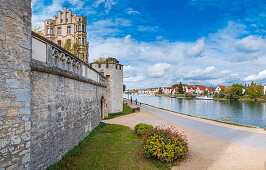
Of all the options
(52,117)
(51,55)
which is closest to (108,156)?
(52,117)

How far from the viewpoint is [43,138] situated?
5.09 m

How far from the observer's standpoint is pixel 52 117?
5617 millimetres

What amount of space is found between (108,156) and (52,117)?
3.14 metres

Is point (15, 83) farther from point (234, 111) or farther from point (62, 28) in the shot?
point (234, 111)

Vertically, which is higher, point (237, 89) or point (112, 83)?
point (112, 83)

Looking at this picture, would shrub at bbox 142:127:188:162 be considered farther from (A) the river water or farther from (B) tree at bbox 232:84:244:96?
(B) tree at bbox 232:84:244:96

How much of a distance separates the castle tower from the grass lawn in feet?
35.4

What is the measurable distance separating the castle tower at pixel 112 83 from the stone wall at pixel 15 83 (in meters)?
15.8

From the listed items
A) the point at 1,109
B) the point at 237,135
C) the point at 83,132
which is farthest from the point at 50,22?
the point at 237,135

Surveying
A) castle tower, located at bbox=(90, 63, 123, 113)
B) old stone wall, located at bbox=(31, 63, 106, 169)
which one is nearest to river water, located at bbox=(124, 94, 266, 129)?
castle tower, located at bbox=(90, 63, 123, 113)

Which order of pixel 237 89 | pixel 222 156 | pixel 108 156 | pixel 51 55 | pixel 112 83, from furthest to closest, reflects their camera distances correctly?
pixel 237 89
pixel 112 83
pixel 222 156
pixel 108 156
pixel 51 55

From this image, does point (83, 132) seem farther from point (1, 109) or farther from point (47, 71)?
point (1, 109)

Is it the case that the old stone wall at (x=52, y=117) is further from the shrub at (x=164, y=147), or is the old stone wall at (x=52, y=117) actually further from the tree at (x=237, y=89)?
the tree at (x=237, y=89)

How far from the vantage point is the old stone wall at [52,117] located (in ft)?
15.4
